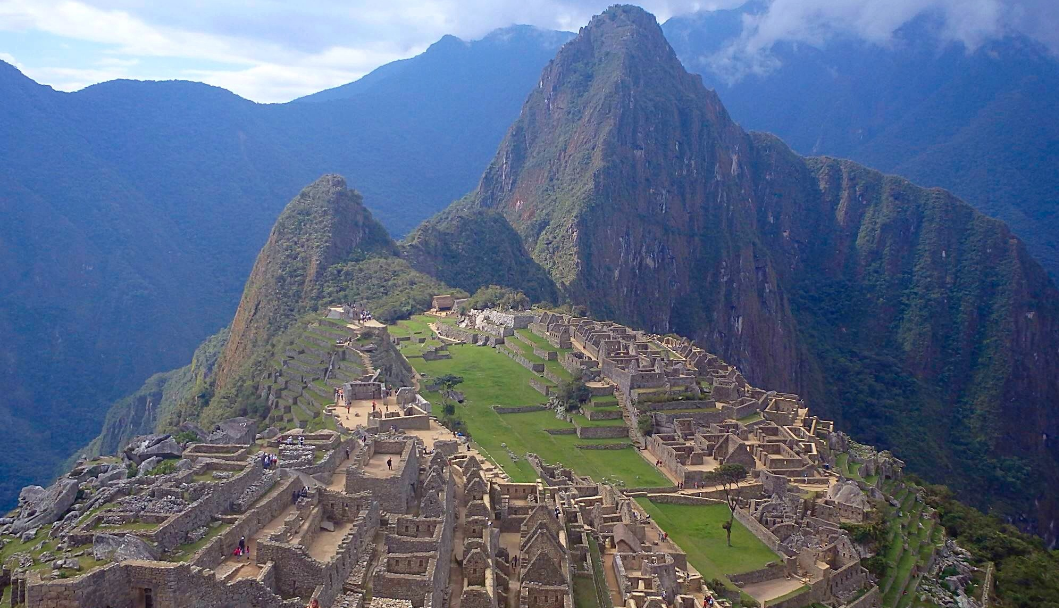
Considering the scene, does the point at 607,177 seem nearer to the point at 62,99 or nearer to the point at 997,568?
the point at 62,99

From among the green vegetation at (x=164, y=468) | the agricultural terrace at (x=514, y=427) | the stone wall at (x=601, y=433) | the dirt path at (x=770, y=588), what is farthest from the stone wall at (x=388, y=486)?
the stone wall at (x=601, y=433)

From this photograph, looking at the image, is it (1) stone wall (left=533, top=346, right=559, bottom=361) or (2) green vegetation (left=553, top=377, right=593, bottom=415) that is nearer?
(2) green vegetation (left=553, top=377, right=593, bottom=415)

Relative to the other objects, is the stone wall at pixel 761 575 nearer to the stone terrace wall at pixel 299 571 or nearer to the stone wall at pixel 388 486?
the stone wall at pixel 388 486

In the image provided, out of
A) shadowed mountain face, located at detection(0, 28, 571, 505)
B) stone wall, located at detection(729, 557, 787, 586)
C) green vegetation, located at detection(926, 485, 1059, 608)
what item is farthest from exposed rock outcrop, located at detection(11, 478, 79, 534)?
shadowed mountain face, located at detection(0, 28, 571, 505)

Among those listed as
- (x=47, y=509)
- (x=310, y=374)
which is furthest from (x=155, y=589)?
(x=310, y=374)

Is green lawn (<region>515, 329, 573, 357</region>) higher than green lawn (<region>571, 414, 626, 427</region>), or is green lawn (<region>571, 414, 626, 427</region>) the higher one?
green lawn (<region>515, 329, 573, 357</region>)

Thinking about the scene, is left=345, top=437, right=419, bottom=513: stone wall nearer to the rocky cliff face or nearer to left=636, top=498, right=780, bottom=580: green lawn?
left=636, top=498, right=780, bottom=580: green lawn

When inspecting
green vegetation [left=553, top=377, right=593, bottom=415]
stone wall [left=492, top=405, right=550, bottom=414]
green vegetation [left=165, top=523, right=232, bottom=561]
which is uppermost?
green vegetation [left=553, top=377, right=593, bottom=415]
